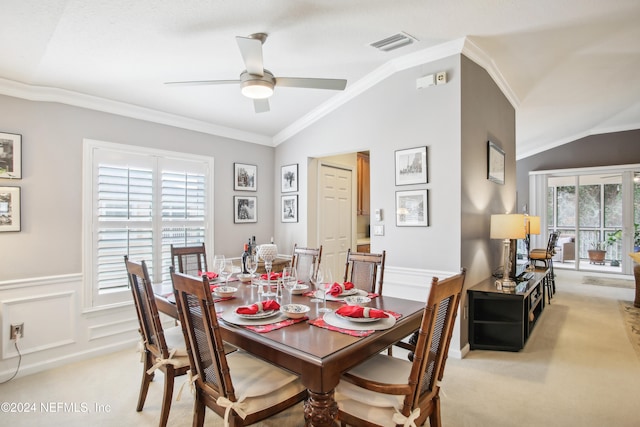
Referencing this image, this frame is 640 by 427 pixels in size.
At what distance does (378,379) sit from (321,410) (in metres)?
0.43

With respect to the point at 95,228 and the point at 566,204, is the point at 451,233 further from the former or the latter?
the point at 566,204

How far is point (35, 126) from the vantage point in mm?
3057

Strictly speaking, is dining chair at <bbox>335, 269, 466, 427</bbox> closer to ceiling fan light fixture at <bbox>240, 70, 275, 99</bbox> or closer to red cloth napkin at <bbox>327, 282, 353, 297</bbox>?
red cloth napkin at <bbox>327, 282, 353, 297</bbox>

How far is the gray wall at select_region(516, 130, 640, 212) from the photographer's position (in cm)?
732

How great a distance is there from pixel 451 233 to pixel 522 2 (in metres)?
1.95

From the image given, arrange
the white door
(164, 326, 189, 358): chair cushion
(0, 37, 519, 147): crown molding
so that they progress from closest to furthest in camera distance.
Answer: (164, 326, 189, 358): chair cushion
(0, 37, 519, 147): crown molding
the white door

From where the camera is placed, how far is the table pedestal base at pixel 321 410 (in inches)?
57.0

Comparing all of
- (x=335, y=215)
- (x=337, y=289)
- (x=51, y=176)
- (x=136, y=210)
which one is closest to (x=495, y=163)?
(x=335, y=215)

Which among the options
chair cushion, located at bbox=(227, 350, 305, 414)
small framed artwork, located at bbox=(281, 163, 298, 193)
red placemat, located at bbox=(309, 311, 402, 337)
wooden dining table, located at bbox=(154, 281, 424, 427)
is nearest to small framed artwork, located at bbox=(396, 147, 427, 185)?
small framed artwork, located at bbox=(281, 163, 298, 193)

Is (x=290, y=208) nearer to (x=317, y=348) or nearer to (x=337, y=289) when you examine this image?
(x=337, y=289)

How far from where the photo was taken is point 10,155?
9.57ft

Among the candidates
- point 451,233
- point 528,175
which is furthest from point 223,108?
point 528,175

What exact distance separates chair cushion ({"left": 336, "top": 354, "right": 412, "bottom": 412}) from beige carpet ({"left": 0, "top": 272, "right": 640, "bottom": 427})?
729 mm

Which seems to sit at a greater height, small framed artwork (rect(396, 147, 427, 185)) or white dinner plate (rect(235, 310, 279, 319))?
small framed artwork (rect(396, 147, 427, 185))
